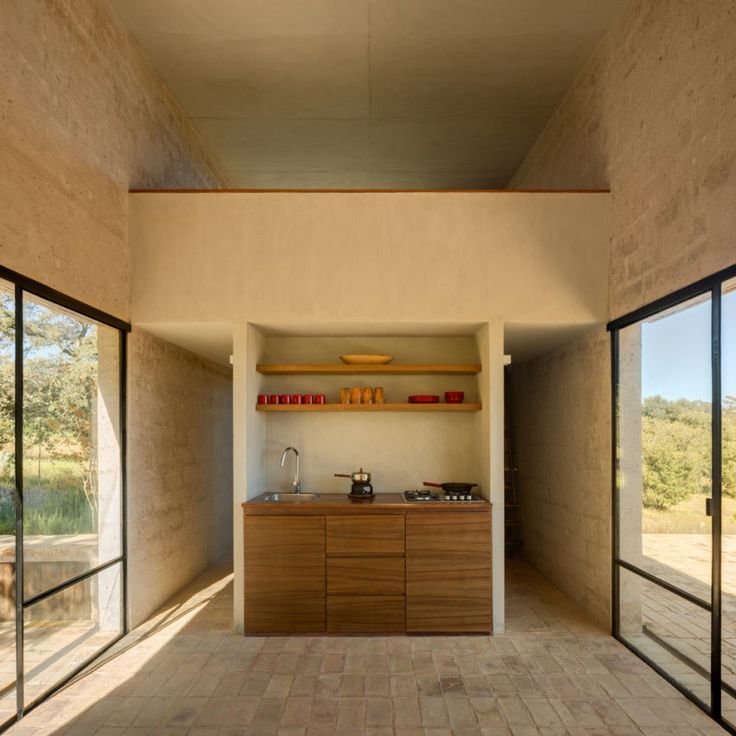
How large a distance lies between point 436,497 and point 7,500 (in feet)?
10.0

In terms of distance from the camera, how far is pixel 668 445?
3.90 meters

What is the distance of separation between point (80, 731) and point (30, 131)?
10.6ft

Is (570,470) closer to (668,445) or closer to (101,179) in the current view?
(668,445)

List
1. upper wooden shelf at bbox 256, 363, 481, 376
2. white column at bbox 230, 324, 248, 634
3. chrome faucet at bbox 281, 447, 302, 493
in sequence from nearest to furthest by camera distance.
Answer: white column at bbox 230, 324, 248, 634 < upper wooden shelf at bbox 256, 363, 481, 376 < chrome faucet at bbox 281, 447, 302, 493

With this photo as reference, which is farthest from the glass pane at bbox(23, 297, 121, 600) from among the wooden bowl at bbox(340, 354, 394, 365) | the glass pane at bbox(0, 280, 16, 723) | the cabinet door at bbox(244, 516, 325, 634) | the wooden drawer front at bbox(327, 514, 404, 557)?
the wooden bowl at bbox(340, 354, 394, 365)

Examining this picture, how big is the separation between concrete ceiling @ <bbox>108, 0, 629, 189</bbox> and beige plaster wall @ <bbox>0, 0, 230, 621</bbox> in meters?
0.46

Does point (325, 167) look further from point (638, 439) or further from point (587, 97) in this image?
point (638, 439)

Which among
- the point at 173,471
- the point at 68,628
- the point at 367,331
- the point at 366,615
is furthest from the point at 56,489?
the point at 367,331

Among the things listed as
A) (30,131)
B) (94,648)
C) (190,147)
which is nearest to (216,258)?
(30,131)

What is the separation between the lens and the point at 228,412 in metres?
7.63

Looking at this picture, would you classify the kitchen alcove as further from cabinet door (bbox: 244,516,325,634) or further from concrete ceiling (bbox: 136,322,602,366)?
cabinet door (bbox: 244,516,325,634)

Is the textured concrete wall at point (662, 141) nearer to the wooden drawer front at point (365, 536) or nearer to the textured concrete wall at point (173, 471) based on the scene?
the wooden drawer front at point (365, 536)

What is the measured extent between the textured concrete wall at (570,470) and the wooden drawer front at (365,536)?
1.63 metres

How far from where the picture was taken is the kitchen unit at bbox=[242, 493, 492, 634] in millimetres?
4465
